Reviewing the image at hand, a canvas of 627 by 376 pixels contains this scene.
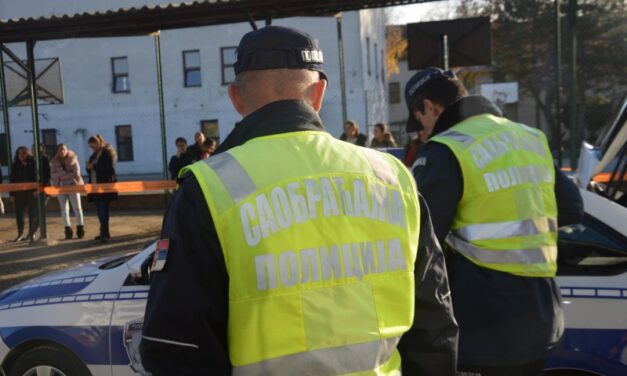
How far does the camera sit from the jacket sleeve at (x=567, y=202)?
2689 millimetres

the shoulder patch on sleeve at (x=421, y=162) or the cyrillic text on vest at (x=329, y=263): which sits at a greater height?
the shoulder patch on sleeve at (x=421, y=162)

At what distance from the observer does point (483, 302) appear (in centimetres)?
238

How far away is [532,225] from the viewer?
248cm

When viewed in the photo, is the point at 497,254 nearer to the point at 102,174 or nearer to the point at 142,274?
the point at 142,274

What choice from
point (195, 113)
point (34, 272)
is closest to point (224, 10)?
point (34, 272)

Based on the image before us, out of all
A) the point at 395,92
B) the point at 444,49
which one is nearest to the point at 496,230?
the point at 444,49

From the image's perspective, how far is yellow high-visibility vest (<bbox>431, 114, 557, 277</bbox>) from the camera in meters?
2.41

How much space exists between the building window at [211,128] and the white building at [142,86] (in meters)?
0.04

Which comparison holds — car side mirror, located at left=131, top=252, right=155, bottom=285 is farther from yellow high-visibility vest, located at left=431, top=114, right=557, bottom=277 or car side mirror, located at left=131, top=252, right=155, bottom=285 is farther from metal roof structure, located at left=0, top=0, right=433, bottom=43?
metal roof structure, located at left=0, top=0, right=433, bottom=43

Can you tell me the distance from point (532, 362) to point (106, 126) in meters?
27.4

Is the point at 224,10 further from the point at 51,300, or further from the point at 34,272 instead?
the point at 51,300

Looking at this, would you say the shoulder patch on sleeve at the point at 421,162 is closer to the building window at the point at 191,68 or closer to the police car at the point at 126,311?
the police car at the point at 126,311

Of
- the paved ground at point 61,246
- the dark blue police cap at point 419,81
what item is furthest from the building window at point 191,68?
the dark blue police cap at point 419,81

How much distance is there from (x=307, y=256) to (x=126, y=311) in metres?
2.51
